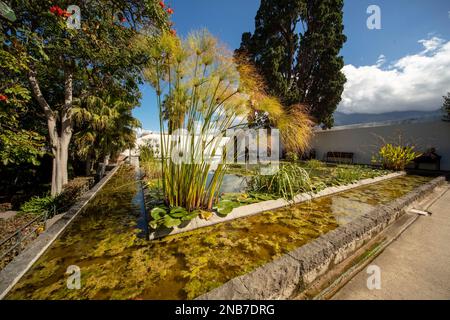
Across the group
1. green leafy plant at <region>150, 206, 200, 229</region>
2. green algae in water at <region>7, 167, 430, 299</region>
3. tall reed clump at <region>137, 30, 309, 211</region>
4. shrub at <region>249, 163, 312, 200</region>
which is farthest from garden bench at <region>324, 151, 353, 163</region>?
green leafy plant at <region>150, 206, 200, 229</region>

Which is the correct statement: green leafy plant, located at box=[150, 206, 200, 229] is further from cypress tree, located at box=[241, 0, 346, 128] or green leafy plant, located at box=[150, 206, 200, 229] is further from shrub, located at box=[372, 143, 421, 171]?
cypress tree, located at box=[241, 0, 346, 128]

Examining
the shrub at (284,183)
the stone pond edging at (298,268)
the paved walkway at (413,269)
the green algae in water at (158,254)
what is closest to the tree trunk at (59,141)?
the green algae in water at (158,254)

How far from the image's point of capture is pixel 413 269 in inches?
55.9

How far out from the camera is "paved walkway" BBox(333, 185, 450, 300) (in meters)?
1.17

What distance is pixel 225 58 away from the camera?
1.89 meters

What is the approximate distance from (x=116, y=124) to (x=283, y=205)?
7984 mm

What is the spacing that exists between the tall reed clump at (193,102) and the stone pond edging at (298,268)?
1125 mm

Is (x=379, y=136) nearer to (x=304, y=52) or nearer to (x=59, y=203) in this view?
(x=304, y=52)

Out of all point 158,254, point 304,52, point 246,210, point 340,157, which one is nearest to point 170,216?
point 158,254

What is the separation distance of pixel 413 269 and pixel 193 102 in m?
2.49

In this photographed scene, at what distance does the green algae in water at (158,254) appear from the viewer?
109cm

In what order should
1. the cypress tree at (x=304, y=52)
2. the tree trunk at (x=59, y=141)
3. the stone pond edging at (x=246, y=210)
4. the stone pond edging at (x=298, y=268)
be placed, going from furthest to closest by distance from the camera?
the cypress tree at (x=304, y=52) < the tree trunk at (x=59, y=141) < the stone pond edging at (x=246, y=210) < the stone pond edging at (x=298, y=268)

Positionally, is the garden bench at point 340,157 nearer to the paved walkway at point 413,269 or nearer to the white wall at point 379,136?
the white wall at point 379,136
